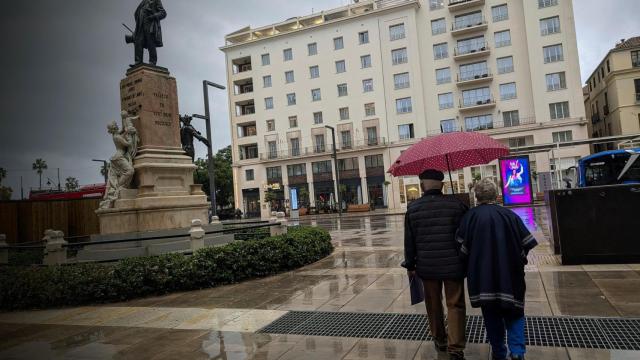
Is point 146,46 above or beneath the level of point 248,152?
beneath

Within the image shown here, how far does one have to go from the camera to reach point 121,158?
11.5 meters

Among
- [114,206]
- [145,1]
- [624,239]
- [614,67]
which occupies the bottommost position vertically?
[624,239]

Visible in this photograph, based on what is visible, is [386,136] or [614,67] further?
[386,136]

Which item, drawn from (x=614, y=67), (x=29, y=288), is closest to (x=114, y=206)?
(x=29, y=288)

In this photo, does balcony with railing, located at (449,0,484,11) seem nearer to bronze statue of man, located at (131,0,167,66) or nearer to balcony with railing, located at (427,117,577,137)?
balcony with railing, located at (427,117,577,137)

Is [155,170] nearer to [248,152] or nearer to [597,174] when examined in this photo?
[597,174]

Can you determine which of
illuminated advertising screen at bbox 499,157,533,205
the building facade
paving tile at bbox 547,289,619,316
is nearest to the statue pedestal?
paving tile at bbox 547,289,619,316

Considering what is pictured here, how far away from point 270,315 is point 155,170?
6.84m

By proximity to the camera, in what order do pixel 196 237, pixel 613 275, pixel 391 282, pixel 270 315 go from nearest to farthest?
pixel 270 315 → pixel 613 275 → pixel 391 282 → pixel 196 237

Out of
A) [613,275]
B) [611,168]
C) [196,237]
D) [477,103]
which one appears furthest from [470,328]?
[477,103]

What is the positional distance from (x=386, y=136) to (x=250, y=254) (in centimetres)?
4123

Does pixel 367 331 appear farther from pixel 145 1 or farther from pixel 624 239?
pixel 145 1

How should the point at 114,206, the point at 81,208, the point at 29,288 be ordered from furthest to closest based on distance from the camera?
the point at 81,208
the point at 114,206
the point at 29,288

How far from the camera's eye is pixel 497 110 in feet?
148
